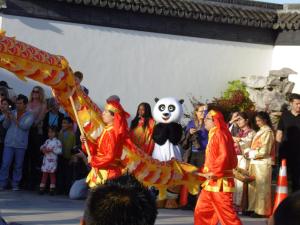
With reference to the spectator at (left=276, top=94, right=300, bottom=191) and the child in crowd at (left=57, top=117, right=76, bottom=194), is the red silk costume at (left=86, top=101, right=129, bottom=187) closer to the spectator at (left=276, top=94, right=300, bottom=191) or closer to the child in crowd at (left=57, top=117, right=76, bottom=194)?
the spectator at (left=276, top=94, right=300, bottom=191)

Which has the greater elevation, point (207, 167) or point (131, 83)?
point (131, 83)

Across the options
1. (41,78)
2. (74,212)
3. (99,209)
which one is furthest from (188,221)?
Answer: (99,209)

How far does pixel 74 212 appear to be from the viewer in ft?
33.6

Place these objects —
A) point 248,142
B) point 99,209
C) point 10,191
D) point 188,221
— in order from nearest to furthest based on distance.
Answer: point 99,209
point 188,221
point 248,142
point 10,191

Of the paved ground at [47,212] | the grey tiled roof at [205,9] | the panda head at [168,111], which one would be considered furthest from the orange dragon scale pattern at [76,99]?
the grey tiled roof at [205,9]

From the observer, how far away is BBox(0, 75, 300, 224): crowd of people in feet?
31.0

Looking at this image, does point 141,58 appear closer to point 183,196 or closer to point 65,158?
point 65,158

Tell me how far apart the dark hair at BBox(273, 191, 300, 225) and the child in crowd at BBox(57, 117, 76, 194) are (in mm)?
9867

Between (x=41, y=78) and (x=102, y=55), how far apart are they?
5859 millimetres

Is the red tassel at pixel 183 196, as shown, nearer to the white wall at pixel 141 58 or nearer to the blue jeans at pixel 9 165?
the blue jeans at pixel 9 165

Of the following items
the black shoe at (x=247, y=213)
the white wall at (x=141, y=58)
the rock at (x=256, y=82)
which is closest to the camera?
the black shoe at (x=247, y=213)

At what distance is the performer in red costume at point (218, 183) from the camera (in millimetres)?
8250

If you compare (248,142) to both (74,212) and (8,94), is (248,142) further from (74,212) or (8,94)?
(8,94)

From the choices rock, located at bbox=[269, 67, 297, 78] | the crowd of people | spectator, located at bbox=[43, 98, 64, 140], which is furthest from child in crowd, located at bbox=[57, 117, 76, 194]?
rock, located at bbox=[269, 67, 297, 78]
